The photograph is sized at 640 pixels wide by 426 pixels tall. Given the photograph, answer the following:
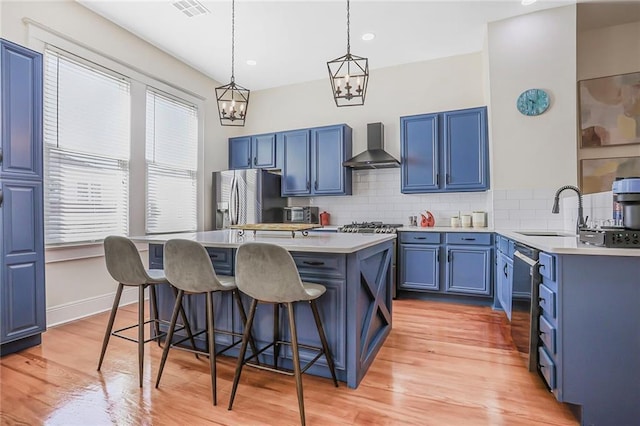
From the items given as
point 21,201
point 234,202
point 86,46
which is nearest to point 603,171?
point 234,202

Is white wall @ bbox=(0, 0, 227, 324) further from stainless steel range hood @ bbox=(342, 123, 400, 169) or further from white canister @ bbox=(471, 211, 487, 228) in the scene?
white canister @ bbox=(471, 211, 487, 228)

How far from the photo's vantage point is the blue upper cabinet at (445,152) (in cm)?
411

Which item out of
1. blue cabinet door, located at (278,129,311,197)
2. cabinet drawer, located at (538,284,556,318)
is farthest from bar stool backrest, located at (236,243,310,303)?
blue cabinet door, located at (278,129,311,197)

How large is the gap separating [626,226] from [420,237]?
8.05 feet

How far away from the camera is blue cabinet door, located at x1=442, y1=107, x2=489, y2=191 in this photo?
161 inches

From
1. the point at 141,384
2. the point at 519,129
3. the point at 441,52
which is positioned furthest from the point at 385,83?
the point at 141,384

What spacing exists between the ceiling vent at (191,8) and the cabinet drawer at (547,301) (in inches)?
156

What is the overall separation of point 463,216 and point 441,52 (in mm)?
2252

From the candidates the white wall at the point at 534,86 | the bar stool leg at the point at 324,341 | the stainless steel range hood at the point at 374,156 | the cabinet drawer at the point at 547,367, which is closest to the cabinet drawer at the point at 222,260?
the bar stool leg at the point at 324,341

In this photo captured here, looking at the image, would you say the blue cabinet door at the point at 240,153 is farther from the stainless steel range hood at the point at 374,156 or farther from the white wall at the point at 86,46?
the stainless steel range hood at the point at 374,156

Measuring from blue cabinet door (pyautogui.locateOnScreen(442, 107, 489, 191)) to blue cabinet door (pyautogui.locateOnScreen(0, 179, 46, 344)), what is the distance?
4303 millimetres

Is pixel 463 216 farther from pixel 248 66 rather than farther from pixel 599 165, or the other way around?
pixel 248 66

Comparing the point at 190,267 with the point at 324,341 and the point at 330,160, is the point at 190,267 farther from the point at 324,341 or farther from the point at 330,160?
the point at 330,160

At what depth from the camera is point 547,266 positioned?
74.8 inches
